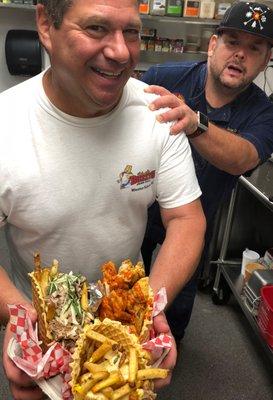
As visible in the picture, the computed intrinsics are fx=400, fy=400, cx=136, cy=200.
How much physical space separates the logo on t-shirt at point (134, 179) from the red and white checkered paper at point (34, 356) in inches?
16.0

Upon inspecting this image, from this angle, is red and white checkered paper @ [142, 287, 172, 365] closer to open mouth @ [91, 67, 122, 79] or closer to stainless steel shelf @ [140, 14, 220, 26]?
open mouth @ [91, 67, 122, 79]

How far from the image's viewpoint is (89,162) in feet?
3.23

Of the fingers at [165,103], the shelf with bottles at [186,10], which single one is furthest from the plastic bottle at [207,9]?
the fingers at [165,103]

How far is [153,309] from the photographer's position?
79 cm

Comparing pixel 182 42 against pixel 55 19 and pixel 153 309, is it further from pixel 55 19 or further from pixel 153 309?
pixel 153 309

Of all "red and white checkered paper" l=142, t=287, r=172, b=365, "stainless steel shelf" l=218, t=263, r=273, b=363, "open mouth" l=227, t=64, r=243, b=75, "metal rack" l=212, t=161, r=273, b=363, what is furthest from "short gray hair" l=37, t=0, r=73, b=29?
"stainless steel shelf" l=218, t=263, r=273, b=363

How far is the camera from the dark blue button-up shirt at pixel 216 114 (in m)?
1.55

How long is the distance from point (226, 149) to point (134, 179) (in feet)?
1.54

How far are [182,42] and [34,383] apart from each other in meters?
2.92

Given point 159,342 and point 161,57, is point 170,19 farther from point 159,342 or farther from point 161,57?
point 159,342

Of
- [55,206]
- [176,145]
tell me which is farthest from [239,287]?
[55,206]

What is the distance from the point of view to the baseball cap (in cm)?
149

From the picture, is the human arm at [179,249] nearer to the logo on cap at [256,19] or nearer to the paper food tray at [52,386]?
the paper food tray at [52,386]

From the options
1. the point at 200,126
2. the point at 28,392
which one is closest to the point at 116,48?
the point at 200,126
